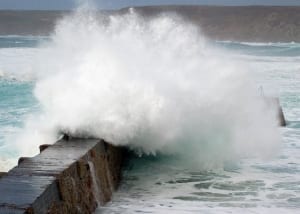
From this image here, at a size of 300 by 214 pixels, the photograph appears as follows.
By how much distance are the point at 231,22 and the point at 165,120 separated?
90393 millimetres

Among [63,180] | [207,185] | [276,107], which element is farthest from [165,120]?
[276,107]

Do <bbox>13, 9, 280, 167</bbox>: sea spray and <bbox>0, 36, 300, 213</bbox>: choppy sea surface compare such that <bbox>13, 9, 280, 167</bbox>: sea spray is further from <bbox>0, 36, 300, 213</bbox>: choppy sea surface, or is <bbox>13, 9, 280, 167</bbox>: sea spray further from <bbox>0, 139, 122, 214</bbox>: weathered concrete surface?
<bbox>0, 139, 122, 214</bbox>: weathered concrete surface

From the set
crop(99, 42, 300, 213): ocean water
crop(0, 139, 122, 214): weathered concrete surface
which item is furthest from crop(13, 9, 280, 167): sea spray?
crop(0, 139, 122, 214): weathered concrete surface

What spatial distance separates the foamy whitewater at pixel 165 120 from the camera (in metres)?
5.91

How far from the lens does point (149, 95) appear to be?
22.4 ft

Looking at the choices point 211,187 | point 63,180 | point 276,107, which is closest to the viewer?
point 63,180

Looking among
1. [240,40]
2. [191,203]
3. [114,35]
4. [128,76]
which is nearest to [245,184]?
[191,203]

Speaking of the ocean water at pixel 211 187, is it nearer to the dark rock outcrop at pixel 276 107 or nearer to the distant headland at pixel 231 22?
the dark rock outcrop at pixel 276 107

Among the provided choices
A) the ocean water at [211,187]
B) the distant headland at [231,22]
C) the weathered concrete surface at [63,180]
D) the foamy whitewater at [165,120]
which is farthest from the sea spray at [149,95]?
the distant headland at [231,22]

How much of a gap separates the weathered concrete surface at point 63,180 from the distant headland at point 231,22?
247 ft

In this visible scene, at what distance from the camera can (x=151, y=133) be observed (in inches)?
264

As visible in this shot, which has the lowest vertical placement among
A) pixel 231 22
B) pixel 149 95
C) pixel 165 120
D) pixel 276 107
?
pixel 276 107

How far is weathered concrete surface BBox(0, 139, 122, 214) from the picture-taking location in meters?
4.06

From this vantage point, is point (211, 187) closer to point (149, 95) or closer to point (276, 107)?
point (149, 95)
